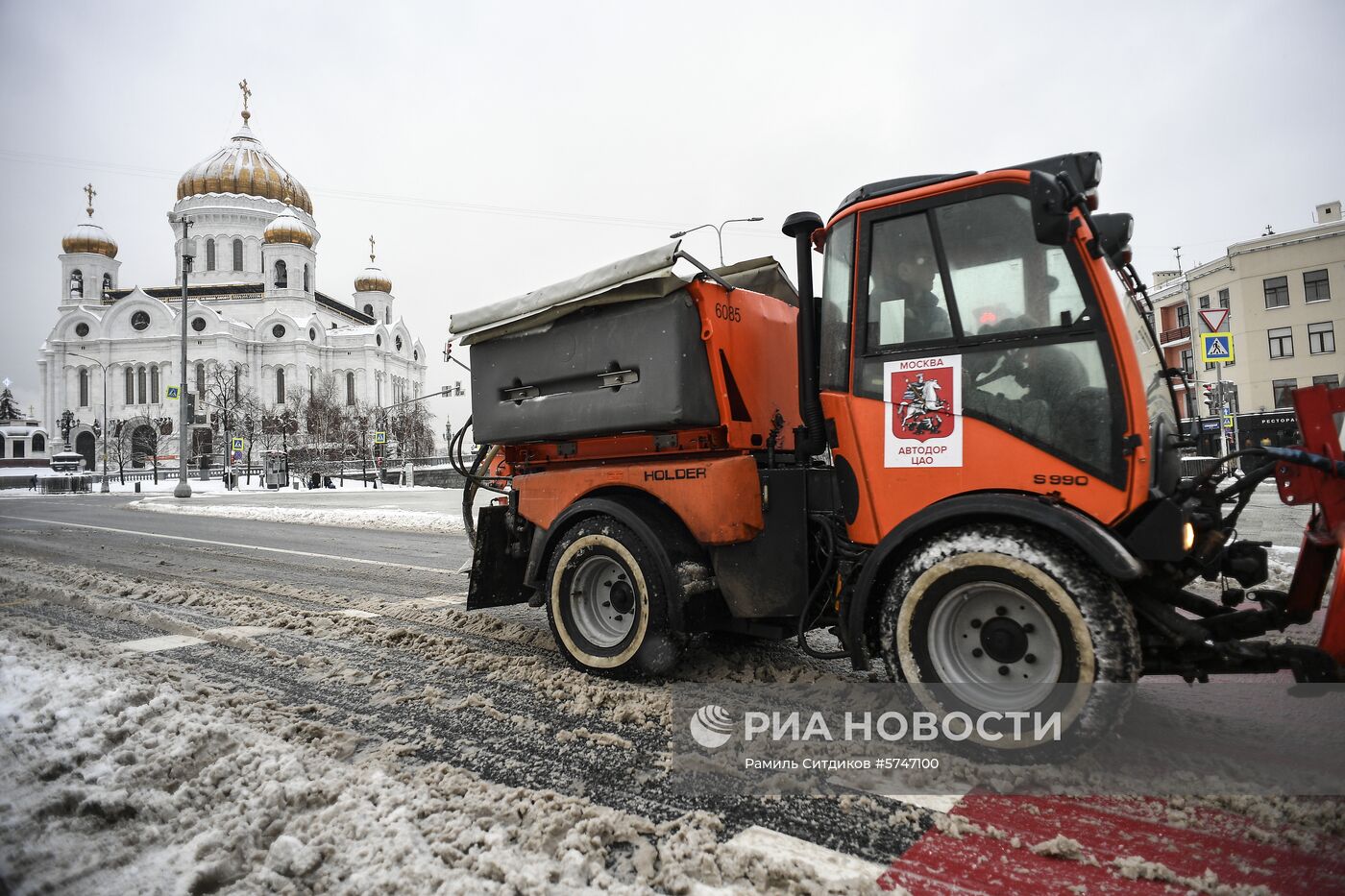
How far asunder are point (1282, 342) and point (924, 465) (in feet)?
164

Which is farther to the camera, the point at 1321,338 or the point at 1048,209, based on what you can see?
the point at 1321,338

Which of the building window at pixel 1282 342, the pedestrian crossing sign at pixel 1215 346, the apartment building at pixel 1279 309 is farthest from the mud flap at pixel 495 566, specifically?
the building window at pixel 1282 342

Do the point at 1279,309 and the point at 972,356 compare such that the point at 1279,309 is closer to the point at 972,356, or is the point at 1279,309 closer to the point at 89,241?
the point at 972,356

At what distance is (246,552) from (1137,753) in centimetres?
1092

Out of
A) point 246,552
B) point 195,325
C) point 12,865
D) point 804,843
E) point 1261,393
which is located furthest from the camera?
point 195,325

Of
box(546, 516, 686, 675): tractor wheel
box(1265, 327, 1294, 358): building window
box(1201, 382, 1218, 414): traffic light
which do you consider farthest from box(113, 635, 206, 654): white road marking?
box(1265, 327, 1294, 358): building window

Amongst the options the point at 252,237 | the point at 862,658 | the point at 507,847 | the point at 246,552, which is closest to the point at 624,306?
the point at 862,658

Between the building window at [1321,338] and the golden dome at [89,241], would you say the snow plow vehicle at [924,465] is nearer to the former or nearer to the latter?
the building window at [1321,338]

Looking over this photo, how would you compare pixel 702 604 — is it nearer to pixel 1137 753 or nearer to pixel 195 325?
pixel 1137 753

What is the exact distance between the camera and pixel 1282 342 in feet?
137

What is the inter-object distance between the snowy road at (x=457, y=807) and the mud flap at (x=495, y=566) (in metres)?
0.41

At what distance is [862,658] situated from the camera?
11.7ft

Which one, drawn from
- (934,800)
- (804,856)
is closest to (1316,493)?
(934,800)

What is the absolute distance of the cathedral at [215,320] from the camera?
85.6 metres
